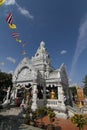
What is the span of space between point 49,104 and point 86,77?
26898mm

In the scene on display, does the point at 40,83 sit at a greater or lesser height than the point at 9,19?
lesser

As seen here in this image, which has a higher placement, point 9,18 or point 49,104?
point 9,18

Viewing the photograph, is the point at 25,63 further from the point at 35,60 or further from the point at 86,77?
the point at 86,77

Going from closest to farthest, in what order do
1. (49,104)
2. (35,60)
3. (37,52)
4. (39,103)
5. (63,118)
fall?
(63,118) → (39,103) → (49,104) → (35,60) → (37,52)

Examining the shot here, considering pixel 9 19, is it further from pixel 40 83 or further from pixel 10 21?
pixel 40 83

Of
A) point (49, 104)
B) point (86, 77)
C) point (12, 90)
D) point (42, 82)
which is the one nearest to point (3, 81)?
point (12, 90)

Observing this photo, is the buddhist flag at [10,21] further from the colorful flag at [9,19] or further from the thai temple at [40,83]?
the thai temple at [40,83]

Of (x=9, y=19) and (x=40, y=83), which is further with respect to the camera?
(x=40, y=83)

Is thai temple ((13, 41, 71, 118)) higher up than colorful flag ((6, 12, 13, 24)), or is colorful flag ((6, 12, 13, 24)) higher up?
colorful flag ((6, 12, 13, 24))

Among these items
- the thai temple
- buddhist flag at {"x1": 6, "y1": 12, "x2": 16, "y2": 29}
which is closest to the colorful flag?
buddhist flag at {"x1": 6, "y1": 12, "x2": 16, "y2": 29}

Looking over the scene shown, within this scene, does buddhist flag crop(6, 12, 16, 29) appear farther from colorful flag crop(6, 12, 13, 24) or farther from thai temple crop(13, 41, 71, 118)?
thai temple crop(13, 41, 71, 118)

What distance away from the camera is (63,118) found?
18.2 m

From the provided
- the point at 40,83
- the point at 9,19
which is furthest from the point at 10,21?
the point at 40,83

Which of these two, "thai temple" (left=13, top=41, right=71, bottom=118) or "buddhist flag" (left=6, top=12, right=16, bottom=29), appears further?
"thai temple" (left=13, top=41, right=71, bottom=118)
